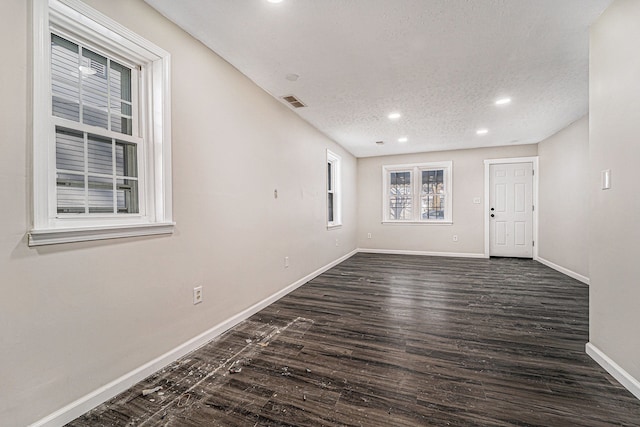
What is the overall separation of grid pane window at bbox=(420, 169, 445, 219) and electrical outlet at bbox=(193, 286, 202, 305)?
219 inches

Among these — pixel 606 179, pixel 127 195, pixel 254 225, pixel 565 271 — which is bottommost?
pixel 565 271

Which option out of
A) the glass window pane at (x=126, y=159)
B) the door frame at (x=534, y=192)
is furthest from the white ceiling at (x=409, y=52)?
the door frame at (x=534, y=192)

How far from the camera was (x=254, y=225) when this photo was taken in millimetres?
2939

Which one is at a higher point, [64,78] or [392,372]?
[64,78]

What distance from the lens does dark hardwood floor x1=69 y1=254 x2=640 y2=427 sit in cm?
148

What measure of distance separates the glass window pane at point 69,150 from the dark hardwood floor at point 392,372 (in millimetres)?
1365

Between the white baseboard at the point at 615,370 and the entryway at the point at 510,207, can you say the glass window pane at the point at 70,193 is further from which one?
the entryway at the point at 510,207

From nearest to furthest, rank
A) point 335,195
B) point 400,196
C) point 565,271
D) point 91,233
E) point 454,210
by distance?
point 91,233
point 565,271
point 335,195
point 454,210
point 400,196

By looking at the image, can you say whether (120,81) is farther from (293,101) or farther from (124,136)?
(293,101)

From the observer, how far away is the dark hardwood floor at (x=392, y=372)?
1.48m

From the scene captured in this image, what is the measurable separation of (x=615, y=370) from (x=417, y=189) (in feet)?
16.9

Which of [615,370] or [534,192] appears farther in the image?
[534,192]

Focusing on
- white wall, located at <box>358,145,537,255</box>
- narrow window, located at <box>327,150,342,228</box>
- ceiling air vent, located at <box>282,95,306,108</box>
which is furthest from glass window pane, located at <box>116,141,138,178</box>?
white wall, located at <box>358,145,537,255</box>

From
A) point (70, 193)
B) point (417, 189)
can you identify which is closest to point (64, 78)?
point (70, 193)
